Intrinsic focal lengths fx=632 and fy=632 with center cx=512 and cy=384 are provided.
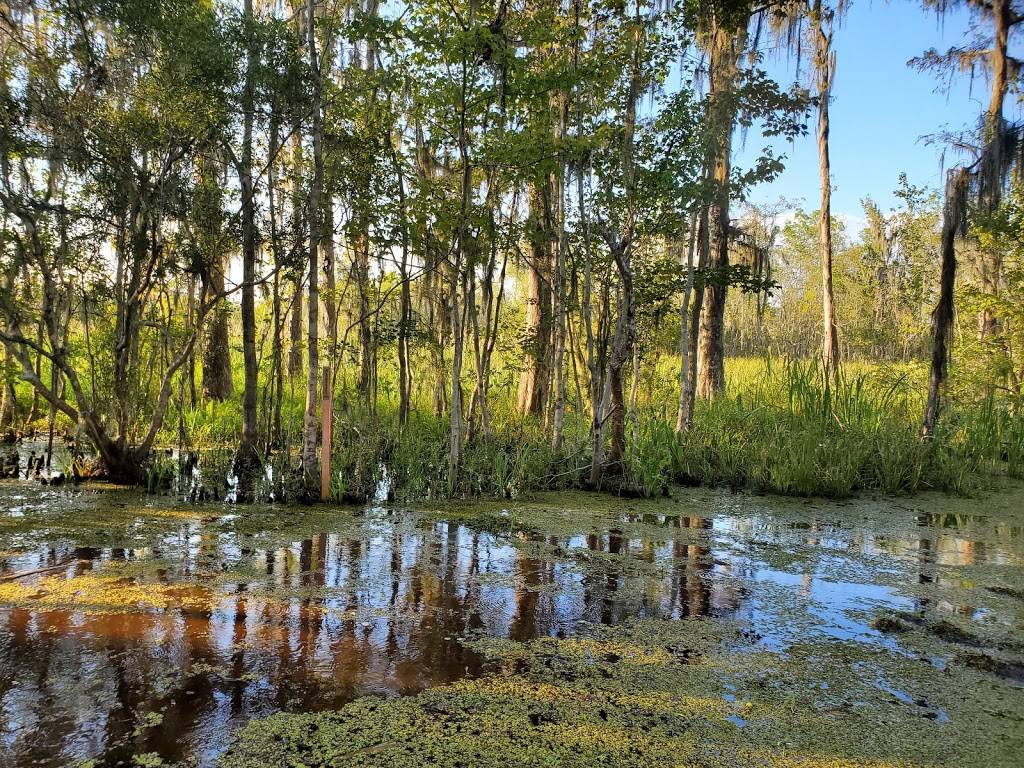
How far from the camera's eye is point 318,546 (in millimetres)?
3977

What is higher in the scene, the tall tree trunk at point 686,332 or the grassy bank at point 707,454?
the tall tree trunk at point 686,332

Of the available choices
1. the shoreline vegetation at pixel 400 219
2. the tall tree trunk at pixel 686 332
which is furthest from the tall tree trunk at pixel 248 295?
the tall tree trunk at pixel 686 332

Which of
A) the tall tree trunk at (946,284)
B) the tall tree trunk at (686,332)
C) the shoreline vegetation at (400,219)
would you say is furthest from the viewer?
the tall tree trunk at (686,332)

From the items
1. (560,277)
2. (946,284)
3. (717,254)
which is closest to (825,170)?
(717,254)

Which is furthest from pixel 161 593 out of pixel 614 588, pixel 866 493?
pixel 866 493

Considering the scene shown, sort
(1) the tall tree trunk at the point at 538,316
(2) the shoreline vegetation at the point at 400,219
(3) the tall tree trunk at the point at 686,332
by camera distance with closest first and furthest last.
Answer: (2) the shoreline vegetation at the point at 400,219 → (3) the tall tree trunk at the point at 686,332 → (1) the tall tree trunk at the point at 538,316

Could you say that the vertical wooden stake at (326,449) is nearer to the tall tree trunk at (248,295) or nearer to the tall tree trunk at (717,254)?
the tall tree trunk at (248,295)

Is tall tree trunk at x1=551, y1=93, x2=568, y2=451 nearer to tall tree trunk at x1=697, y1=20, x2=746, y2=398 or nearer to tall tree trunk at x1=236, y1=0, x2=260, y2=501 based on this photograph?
tall tree trunk at x1=697, y1=20, x2=746, y2=398

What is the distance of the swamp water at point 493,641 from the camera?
1961 millimetres

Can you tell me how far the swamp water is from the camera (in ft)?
6.43

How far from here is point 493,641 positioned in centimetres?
269

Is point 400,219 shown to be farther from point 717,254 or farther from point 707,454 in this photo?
point 717,254

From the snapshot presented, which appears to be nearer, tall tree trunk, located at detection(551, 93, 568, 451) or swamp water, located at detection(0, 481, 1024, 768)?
swamp water, located at detection(0, 481, 1024, 768)

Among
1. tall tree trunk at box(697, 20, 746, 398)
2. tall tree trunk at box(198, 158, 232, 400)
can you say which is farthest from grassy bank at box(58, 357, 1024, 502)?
tall tree trunk at box(697, 20, 746, 398)
